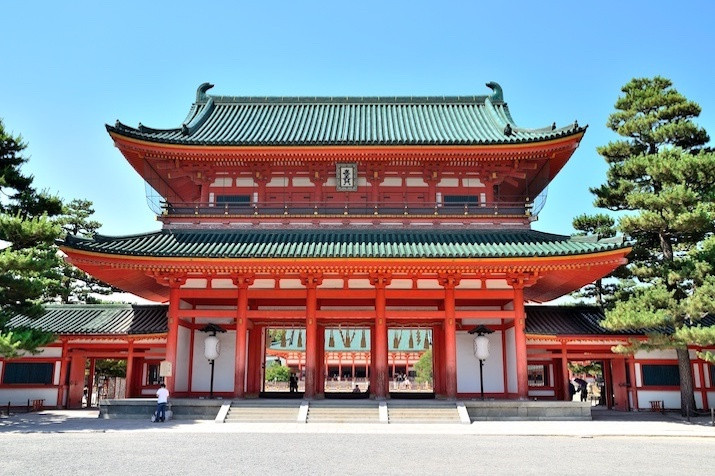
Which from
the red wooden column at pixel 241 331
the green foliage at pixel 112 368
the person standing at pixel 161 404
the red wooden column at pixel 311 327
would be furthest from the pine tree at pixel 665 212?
the green foliage at pixel 112 368

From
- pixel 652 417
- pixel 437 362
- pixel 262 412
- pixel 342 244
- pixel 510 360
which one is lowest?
pixel 652 417

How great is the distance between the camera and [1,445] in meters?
13.8

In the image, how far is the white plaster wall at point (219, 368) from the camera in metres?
23.1

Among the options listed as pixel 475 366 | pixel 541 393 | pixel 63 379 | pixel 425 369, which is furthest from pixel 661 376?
pixel 63 379

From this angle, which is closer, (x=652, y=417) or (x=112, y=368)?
(x=652, y=417)

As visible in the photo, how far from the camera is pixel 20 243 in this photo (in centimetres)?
1912

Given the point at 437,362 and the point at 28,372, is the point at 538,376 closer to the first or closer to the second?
the point at 437,362

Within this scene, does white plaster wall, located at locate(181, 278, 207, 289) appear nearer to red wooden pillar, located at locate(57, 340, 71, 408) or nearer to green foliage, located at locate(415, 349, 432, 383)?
red wooden pillar, located at locate(57, 340, 71, 408)

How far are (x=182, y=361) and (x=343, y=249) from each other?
323 inches

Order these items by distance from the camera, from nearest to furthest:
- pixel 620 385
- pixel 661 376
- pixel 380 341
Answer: pixel 380 341 < pixel 661 376 < pixel 620 385

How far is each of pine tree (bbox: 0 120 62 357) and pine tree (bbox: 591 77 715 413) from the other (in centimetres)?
1977

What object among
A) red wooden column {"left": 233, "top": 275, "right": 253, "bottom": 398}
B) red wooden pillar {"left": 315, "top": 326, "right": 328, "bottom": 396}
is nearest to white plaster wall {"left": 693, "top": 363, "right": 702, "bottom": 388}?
red wooden pillar {"left": 315, "top": 326, "right": 328, "bottom": 396}

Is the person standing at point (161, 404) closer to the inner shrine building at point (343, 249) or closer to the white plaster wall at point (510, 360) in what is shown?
the inner shrine building at point (343, 249)

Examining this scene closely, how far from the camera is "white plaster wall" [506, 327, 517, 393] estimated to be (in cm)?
2246
